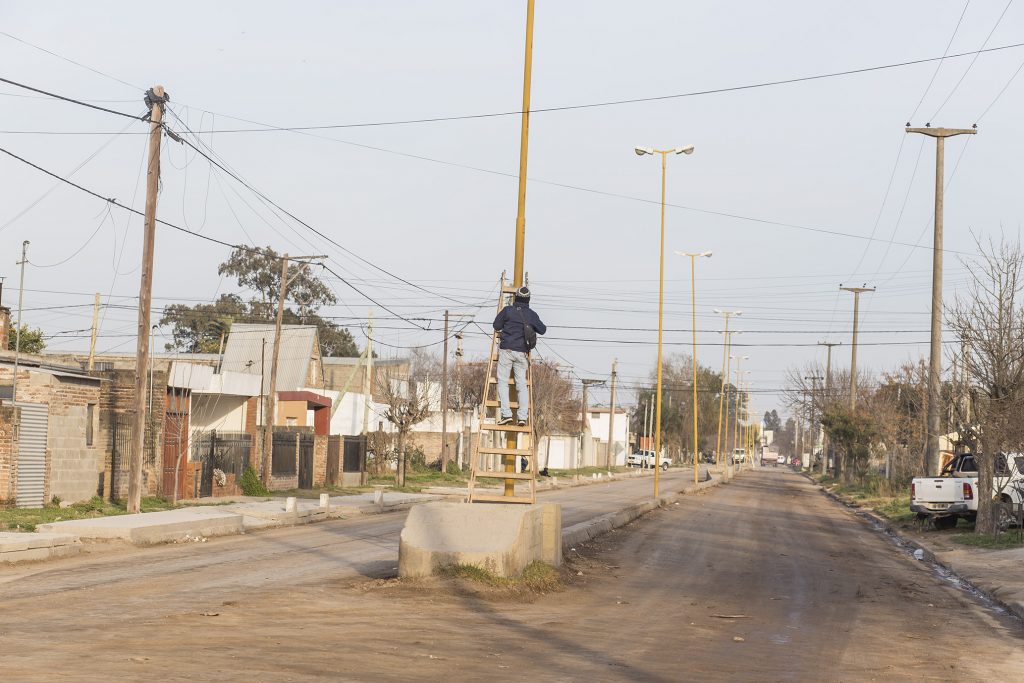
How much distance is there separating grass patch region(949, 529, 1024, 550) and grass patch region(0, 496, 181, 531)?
Result: 18260mm

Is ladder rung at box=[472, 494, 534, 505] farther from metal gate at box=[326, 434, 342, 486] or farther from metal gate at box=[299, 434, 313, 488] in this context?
metal gate at box=[326, 434, 342, 486]

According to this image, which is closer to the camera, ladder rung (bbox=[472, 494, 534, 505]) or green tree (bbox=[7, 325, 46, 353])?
ladder rung (bbox=[472, 494, 534, 505])

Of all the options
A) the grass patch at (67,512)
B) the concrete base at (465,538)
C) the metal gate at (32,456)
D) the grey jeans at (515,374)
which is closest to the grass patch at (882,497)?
the grey jeans at (515,374)

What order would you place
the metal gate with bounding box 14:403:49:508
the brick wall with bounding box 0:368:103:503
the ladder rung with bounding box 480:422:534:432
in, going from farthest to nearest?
1. the brick wall with bounding box 0:368:103:503
2. the metal gate with bounding box 14:403:49:508
3. the ladder rung with bounding box 480:422:534:432

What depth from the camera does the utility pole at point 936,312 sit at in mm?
29562

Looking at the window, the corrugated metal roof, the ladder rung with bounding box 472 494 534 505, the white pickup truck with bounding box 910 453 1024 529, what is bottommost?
the white pickup truck with bounding box 910 453 1024 529

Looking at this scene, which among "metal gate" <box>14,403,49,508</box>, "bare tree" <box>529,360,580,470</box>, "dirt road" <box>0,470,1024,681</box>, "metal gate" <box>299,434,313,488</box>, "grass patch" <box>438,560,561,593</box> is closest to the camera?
"dirt road" <box>0,470,1024,681</box>

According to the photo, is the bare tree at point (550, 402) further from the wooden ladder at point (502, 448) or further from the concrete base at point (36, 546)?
the wooden ladder at point (502, 448)

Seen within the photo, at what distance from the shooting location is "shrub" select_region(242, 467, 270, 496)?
34.6m

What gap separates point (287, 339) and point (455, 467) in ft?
40.5

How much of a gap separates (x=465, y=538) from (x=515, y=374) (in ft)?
8.27

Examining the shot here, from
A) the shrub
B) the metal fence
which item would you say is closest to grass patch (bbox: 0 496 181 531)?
the metal fence

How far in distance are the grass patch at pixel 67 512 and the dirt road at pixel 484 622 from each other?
4.54 metres

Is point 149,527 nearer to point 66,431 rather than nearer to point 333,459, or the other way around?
point 66,431
